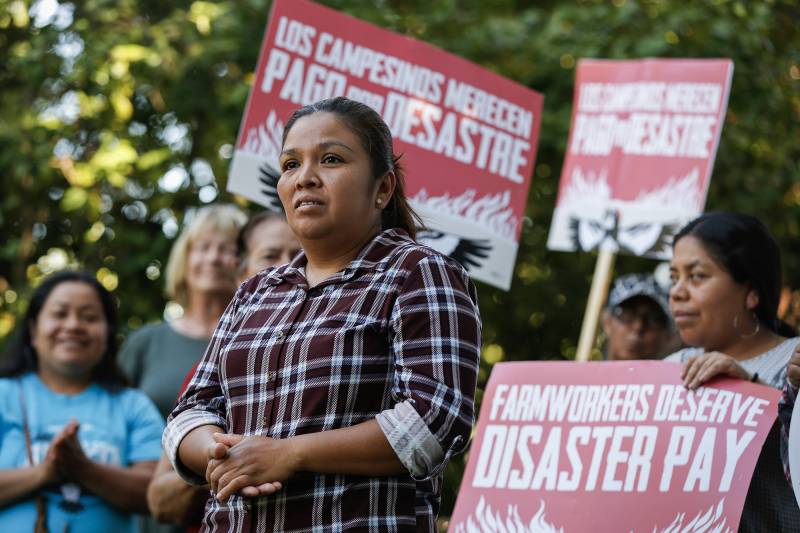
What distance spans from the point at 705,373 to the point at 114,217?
534 cm

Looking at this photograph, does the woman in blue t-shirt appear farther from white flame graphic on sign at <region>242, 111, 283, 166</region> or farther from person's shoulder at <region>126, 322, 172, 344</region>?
white flame graphic on sign at <region>242, 111, 283, 166</region>

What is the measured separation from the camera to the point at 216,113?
8.14 m

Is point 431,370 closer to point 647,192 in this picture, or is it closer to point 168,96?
point 647,192

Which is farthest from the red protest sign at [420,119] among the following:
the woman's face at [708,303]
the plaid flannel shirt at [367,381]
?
the plaid flannel shirt at [367,381]

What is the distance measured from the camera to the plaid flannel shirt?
2428 mm

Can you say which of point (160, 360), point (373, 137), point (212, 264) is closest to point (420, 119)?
point (212, 264)

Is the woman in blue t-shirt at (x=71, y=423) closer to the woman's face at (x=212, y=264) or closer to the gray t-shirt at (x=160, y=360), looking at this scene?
the gray t-shirt at (x=160, y=360)

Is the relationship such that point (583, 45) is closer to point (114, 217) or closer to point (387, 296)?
point (114, 217)

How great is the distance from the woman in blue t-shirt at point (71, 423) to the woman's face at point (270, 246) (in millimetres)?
784

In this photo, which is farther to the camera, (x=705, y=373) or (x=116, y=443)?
(x=116, y=443)

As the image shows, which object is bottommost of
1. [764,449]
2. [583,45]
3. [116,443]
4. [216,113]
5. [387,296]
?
[116,443]

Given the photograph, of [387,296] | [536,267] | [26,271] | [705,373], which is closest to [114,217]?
[26,271]

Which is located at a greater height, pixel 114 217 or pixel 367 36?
pixel 367 36

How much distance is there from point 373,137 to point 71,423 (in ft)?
7.10
